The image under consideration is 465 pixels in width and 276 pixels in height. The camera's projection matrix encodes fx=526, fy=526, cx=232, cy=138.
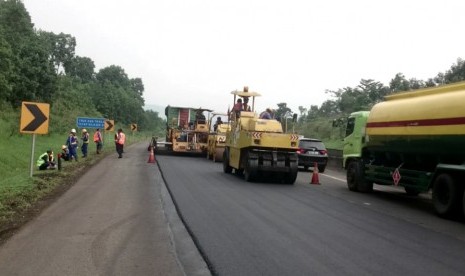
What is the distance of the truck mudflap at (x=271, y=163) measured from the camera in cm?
1673

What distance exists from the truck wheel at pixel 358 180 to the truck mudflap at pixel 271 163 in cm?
176

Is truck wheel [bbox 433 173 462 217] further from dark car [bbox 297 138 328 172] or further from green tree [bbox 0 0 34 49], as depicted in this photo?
green tree [bbox 0 0 34 49]

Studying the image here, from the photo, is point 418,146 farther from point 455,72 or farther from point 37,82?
point 37,82

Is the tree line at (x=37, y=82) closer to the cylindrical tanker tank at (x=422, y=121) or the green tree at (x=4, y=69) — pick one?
the green tree at (x=4, y=69)

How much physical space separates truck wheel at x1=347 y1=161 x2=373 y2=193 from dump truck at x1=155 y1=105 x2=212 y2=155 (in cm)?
1502

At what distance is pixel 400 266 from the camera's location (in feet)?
22.1

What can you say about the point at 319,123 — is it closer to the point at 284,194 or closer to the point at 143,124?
the point at 284,194

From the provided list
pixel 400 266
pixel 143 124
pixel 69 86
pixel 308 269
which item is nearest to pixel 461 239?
pixel 400 266

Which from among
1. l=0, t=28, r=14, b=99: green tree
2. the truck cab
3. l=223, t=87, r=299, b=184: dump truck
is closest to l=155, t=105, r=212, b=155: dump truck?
l=0, t=28, r=14, b=99: green tree

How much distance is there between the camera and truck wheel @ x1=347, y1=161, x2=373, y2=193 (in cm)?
1577

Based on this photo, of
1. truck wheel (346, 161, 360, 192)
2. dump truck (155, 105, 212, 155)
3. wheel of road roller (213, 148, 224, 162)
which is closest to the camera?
truck wheel (346, 161, 360, 192)

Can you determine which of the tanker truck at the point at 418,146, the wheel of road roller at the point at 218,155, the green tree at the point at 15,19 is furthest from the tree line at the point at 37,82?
the tanker truck at the point at 418,146

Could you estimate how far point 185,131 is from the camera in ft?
101

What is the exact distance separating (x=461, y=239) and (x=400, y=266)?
271cm
